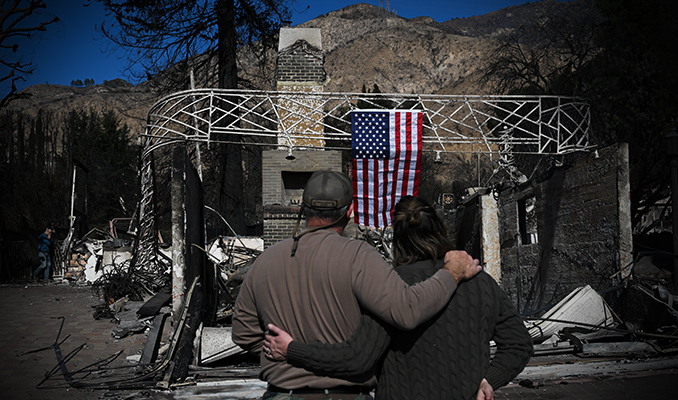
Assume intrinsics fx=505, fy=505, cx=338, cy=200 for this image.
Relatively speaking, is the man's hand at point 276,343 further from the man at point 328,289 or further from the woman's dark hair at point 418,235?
the woman's dark hair at point 418,235

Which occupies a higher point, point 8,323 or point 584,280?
point 584,280

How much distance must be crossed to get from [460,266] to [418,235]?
0.92ft

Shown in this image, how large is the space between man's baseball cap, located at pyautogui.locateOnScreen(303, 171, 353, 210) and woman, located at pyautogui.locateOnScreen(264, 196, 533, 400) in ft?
1.22

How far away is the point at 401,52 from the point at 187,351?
113 meters

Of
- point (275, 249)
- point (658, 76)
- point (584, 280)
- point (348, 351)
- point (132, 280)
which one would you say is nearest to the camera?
point (348, 351)

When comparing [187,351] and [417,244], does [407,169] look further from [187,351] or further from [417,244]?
[417,244]

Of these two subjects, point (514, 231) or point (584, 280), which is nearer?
point (584, 280)

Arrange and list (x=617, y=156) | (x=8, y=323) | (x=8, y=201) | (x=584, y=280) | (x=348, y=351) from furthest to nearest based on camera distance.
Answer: (x=8, y=201), (x=8, y=323), (x=584, y=280), (x=617, y=156), (x=348, y=351)

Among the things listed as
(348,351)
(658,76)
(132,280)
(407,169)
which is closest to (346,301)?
(348,351)

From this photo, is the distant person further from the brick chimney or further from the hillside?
the hillside

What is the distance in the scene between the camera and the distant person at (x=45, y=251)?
18066mm

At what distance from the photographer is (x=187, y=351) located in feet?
21.0

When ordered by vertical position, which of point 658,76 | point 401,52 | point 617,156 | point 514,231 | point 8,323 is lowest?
point 8,323

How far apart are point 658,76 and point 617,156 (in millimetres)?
10501
